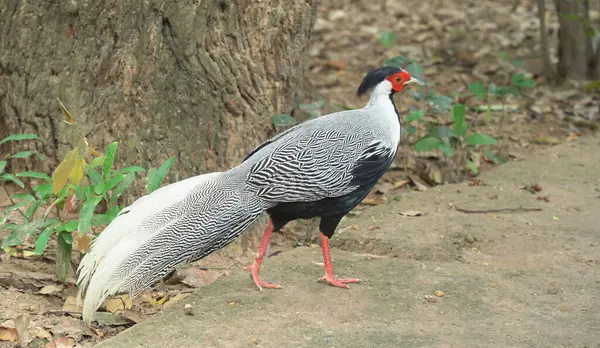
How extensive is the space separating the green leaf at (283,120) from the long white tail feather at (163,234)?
1.00m

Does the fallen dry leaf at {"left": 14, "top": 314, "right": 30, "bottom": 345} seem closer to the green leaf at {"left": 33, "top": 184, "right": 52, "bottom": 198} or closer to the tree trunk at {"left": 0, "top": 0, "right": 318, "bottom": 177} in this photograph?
the green leaf at {"left": 33, "top": 184, "right": 52, "bottom": 198}

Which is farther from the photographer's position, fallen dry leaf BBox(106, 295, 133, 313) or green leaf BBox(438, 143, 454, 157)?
green leaf BBox(438, 143, 454, 157)

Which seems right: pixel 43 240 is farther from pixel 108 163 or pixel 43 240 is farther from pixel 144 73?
pixel 144 73

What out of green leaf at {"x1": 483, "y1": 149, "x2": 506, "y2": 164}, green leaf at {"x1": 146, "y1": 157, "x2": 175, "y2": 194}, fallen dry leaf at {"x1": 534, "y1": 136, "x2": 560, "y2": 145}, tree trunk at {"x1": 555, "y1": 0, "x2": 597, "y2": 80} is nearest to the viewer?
green leaf at {"x1": 146, "y1": 157, "x2": 175, "y2": 194}

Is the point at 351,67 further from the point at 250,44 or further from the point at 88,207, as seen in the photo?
the point at 88,207

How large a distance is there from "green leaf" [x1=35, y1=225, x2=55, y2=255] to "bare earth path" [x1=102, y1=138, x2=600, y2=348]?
57 centimetres

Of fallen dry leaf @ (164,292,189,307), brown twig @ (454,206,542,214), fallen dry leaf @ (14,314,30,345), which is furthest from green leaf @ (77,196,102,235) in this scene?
brown twig @ (454,206,542,214)

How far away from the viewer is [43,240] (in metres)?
3.84

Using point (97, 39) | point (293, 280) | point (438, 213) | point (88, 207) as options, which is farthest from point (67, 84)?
point (438, 213)

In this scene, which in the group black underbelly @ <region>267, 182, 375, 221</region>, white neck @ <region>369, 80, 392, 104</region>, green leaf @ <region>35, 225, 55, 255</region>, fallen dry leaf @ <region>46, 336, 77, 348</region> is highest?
white neck @ <region>369, 80, 392, 104</region>

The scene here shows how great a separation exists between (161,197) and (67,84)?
3.62 feet

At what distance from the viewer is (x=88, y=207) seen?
3.82 m

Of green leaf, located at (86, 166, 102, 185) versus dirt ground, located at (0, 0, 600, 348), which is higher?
green leaf, located at (86, 166, 102, 185)

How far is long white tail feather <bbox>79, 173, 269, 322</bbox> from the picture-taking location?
3613 mm
